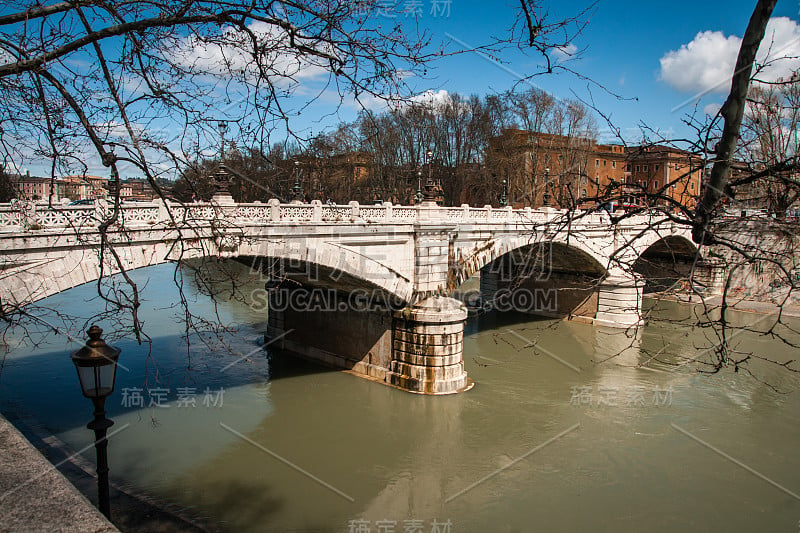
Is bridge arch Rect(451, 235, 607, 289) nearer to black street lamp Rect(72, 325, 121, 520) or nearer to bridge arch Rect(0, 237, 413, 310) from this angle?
bridge arch Rect(0, 237, 413, 310)

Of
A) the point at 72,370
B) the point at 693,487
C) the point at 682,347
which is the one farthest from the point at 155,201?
the point at 682,347

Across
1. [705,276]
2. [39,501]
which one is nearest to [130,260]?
[39,501]

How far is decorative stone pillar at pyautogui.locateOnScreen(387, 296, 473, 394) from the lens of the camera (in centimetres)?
1355

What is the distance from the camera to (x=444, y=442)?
36.8ft

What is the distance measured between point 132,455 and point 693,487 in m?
9.80

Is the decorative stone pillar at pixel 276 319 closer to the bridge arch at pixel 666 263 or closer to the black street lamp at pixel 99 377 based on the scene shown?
the bridge arch at pixel 666 263

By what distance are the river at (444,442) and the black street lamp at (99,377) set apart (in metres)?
1.97

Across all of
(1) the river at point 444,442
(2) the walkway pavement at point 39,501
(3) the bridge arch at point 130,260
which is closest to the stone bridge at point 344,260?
(3) the bridge arch at point 130,260

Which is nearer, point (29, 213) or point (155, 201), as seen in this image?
point (29, 213)

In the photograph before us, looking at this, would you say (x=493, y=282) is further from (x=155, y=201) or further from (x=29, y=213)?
(x=29, y=213)

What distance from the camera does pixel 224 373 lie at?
15023mm

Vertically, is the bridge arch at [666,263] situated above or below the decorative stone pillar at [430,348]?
above

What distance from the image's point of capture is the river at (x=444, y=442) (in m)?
8.70

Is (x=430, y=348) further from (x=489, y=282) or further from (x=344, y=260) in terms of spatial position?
(x=489, y=282)
